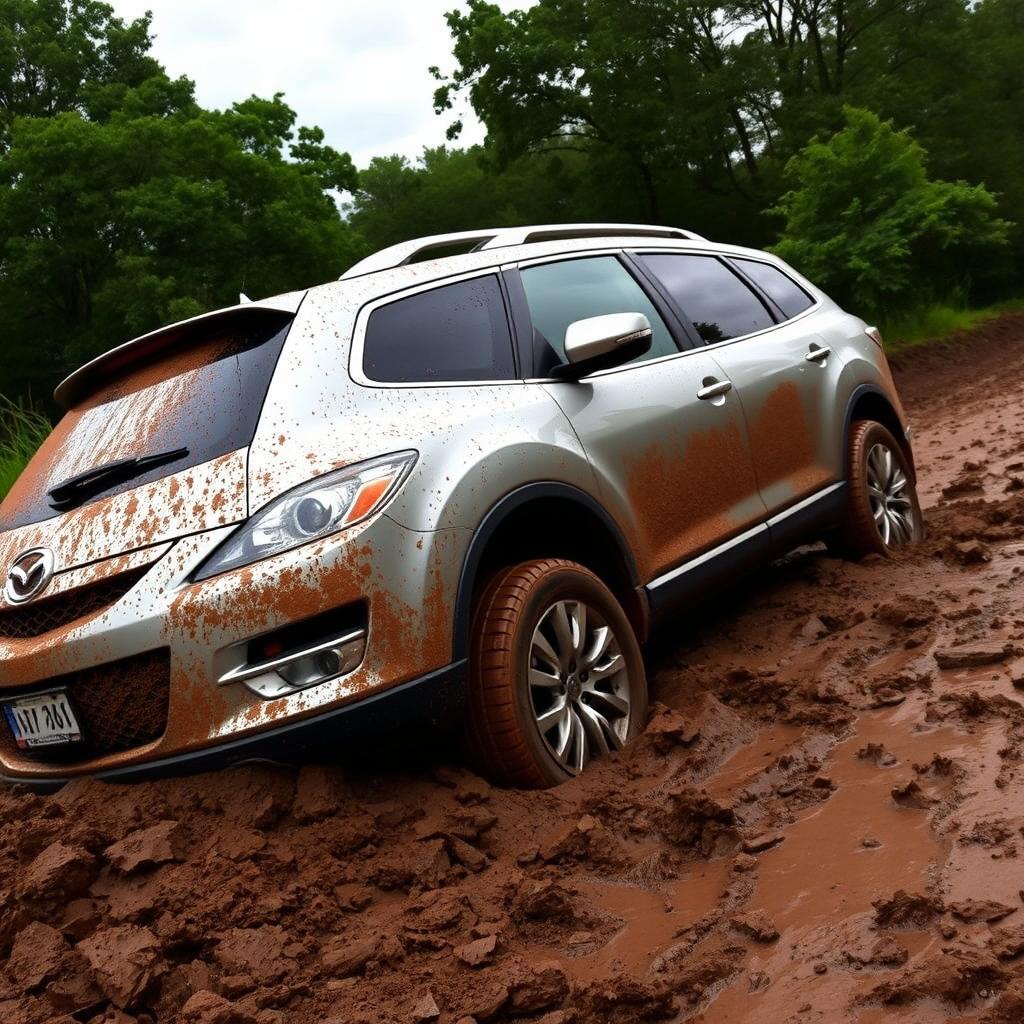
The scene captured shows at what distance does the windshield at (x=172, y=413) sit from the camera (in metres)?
3.69

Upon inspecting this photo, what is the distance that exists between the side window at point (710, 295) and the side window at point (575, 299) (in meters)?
0.26

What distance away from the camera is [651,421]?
4535mm

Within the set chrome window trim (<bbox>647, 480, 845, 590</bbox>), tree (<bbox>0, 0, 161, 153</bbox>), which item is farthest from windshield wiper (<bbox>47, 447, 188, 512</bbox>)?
tree (<bbox>0, 0, 161, 153</bbox>)

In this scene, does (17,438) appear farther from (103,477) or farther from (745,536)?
(745,536)

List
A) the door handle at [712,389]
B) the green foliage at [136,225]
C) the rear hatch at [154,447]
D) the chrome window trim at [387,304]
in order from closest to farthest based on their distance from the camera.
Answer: the rear hatch at [154,447] → the chrome window trim at [387,304] → the door handle at [712,389] → the green foliage at [136,225]

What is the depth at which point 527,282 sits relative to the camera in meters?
4.52

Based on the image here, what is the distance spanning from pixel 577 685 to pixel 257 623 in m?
1.08

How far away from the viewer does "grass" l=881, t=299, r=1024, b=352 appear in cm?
2430

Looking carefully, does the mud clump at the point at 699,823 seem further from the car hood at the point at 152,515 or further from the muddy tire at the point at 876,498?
the muddy tire at the point at 876,498

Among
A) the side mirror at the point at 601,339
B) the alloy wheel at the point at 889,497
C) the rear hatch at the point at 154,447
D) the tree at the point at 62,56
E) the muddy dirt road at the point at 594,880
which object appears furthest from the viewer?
the tree at the point at 62,56

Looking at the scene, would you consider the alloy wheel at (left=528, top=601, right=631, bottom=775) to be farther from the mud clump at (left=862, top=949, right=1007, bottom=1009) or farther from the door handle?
the mud clump at (left=862, top=949, right=1007, bottom=1009)

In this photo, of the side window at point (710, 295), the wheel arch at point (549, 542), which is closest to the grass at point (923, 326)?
the side window at point (710, 295)

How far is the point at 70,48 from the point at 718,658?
40.2 metres

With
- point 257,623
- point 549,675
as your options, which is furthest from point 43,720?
point 549,675
